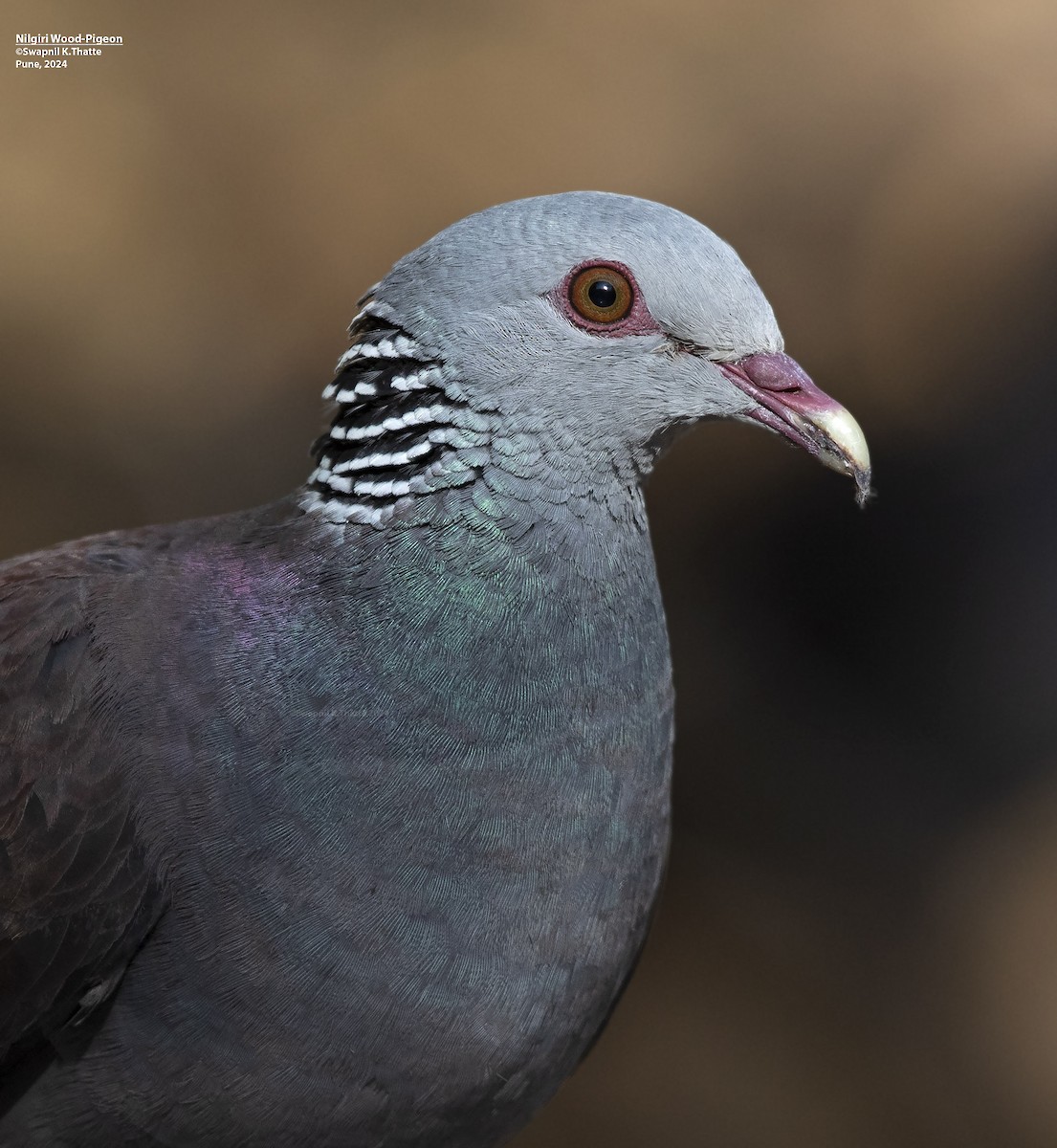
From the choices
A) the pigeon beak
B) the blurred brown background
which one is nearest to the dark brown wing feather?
the pigeon beak

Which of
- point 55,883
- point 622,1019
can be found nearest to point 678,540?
point 622,1019

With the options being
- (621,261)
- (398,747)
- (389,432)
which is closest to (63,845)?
(398,747)

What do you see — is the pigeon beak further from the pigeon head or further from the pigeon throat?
the pigeon throat

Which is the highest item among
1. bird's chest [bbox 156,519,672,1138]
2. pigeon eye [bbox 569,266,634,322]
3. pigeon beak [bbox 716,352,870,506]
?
pigeon eye [bbox 569,266,634,322]

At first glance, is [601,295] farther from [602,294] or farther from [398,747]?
[398,747]

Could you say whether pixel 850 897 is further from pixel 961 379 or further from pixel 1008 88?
pixel 1008 88

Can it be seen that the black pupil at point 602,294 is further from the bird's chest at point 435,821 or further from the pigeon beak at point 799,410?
the bird's chest at point 435,821

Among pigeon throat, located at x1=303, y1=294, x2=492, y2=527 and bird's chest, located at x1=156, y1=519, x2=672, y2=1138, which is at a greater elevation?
pigeon throat, located at x1=303, y1=294, x2=492, y2=527
